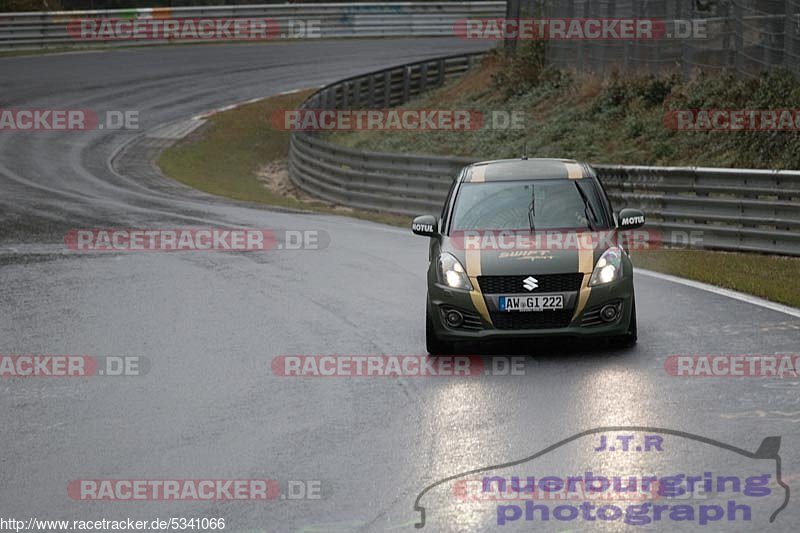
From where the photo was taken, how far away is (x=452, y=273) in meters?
11.0

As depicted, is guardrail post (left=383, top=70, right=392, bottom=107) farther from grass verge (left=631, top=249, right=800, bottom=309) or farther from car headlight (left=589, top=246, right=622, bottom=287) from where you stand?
car headlight (left=589, top=246, right=622, bottom=287)

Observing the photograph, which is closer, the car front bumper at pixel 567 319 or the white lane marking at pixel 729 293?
the car front bumper at pixel 567 319

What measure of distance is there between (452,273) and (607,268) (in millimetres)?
1301

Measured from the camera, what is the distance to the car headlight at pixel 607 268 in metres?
10.8

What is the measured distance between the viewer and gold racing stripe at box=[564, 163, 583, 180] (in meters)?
12.0

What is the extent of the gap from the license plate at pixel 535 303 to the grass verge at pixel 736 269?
11.0ft

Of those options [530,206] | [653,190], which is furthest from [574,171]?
[653,190]

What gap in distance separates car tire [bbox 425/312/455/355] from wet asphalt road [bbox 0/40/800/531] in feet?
0.83

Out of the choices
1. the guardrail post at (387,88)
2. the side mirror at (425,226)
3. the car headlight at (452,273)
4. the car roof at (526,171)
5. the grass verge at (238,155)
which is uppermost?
the car roof at (526,171)

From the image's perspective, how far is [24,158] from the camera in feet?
106

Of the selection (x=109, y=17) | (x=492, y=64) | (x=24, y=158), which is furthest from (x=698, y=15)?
(x=109, y=17)

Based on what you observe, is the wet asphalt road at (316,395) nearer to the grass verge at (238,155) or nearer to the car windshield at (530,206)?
the car windshield at (530,206)

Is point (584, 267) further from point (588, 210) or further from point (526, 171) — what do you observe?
point (526, 171)

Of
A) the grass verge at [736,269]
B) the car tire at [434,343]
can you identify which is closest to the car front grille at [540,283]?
the car tire at [434,343]
